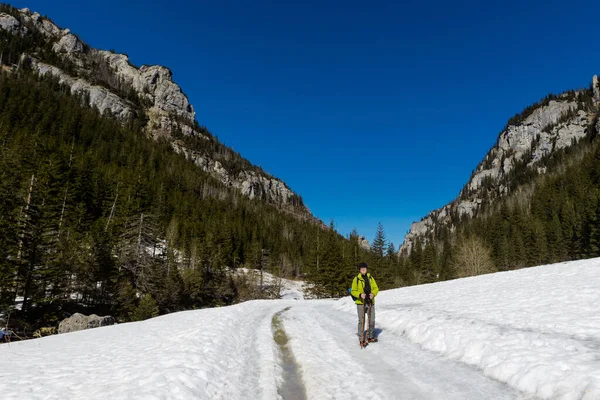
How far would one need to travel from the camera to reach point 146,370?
6746mm

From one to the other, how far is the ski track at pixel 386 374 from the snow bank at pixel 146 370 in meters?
1.07

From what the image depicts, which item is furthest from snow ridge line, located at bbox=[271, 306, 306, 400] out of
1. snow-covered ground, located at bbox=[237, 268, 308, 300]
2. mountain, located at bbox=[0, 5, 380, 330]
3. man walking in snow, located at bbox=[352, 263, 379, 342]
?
snow-covered ground, located at bbox=[237, 268, 308, 300]

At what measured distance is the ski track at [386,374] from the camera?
582cm

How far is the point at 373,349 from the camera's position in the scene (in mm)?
9602

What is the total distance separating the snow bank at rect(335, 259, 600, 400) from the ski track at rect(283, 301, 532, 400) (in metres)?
0.45

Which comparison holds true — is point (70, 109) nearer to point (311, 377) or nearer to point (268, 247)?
point (268, 247)

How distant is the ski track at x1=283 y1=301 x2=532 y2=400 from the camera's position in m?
5.82

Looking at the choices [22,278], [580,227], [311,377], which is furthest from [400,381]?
[580,227]

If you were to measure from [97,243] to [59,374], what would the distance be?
126ft

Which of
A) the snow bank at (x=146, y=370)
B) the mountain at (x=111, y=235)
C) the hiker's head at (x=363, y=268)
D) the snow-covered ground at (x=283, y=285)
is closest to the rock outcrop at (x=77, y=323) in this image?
the mountain at (x=111, y=235)

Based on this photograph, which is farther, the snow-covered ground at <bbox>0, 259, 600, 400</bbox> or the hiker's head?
the hiker's head

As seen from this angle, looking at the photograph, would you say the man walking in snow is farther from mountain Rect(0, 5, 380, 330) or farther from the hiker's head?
mountain Rect(0, 5, 380, 330)

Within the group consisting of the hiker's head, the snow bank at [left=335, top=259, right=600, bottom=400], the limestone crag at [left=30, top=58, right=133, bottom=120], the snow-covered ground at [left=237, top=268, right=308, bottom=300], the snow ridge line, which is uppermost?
the limestone crag at [left=30, top=58, right=133, bottom=120]

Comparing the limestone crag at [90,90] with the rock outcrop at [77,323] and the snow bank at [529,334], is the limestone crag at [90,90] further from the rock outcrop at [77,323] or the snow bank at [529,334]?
the snow bank at [529,334]
